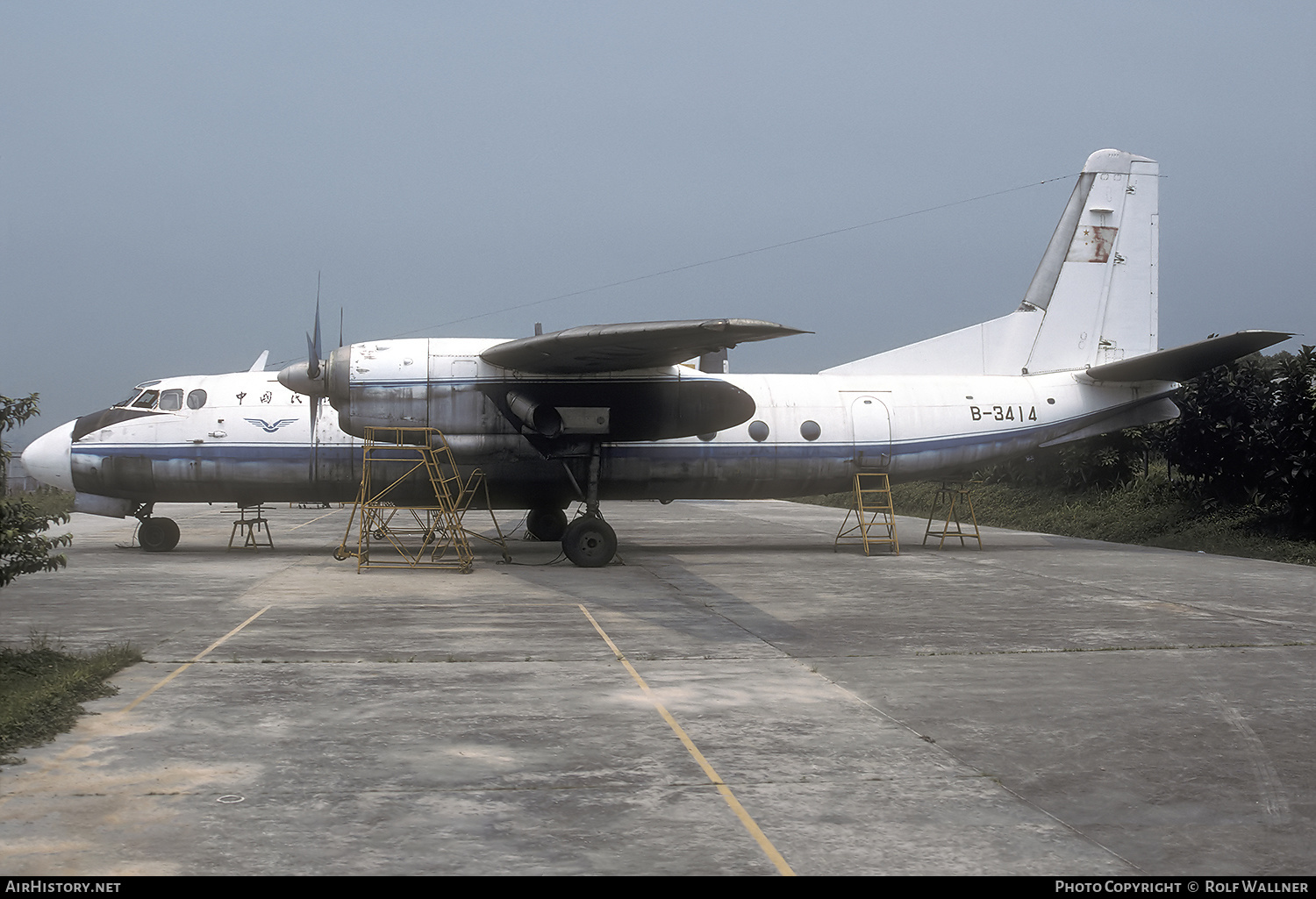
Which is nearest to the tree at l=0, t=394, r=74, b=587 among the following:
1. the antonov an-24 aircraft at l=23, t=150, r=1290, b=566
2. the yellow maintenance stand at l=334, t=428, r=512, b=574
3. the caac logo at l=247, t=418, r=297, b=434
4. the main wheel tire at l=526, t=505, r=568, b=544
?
the yellow maintenance stand at l=334, t=428, r=512, b=574

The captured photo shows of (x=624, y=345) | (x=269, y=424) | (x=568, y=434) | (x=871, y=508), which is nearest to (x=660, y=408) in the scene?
(x=568, y=434)

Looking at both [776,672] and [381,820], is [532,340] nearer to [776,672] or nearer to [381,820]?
[776,672]

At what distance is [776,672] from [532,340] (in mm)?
9187

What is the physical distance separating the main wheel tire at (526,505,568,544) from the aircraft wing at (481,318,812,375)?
185 inches

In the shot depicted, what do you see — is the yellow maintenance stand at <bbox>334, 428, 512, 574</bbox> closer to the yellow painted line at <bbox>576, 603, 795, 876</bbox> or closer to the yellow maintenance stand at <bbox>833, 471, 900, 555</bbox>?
the yellow maintenance stand at <bbox>833, 471, 900, 555</bbox>

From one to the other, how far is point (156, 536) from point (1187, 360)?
64.3 ft

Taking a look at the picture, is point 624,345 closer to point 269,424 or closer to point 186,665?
point 269,424

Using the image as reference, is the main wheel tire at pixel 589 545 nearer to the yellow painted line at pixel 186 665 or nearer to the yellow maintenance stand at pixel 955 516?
the yellow painted line at pixel 186 665

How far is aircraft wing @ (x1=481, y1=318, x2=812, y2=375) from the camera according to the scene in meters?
15.0

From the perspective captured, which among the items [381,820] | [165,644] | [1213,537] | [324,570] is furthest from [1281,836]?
[1213,537]

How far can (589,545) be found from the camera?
18.2 meters

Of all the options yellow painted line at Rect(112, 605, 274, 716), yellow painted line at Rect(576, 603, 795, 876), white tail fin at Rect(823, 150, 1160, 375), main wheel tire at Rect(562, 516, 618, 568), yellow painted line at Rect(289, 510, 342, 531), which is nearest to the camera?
yellow painted line at Rect(576, 603, 795, 876)

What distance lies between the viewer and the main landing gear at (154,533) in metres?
20.5

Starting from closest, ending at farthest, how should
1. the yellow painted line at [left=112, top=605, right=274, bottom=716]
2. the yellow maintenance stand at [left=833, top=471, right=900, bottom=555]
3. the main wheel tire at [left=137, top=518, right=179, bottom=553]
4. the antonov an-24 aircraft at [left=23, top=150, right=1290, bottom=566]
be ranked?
the yellow painted line at [left=112, top=605, right=274, bottom=716] < the antonov an-24 aircraft at [left=23, top=150, right=1290, bottom=566] < the main wheel tire at [left=137, top=518, right=179, bottom=553] < the yellow maintenance stand at [left=833, top=471, right=900, bottom=555]
